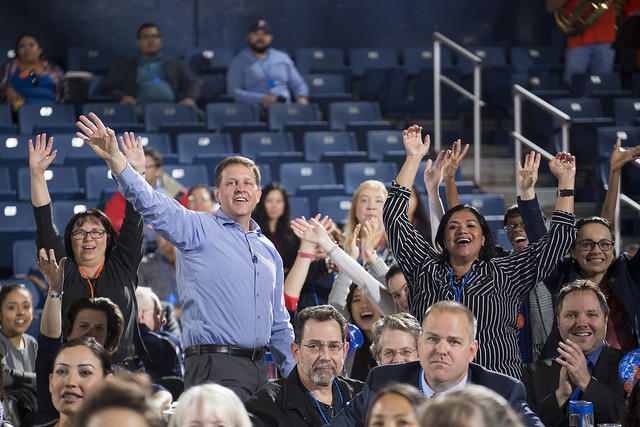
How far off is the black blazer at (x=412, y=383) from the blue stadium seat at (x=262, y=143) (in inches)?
167

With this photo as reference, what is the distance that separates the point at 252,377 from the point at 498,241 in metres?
2.82

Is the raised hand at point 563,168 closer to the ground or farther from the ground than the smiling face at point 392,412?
farther from the ground

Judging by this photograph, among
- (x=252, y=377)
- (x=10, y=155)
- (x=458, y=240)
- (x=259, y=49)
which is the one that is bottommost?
(x=252, y=377)

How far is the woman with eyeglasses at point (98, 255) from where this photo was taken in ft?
11.9

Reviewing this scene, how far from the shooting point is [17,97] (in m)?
7.50

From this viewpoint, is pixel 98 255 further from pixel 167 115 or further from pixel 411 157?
pixel 167 115

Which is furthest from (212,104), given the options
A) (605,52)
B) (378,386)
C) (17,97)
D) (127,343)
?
(378,386)

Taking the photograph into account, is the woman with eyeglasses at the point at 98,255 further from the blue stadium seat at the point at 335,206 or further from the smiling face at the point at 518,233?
the blue stadium seat at the point at 335,206

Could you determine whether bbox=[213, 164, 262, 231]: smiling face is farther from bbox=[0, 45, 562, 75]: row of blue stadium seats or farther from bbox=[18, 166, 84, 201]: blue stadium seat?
bbox=[0, 45, 562, 75]: row of blue stadium seats

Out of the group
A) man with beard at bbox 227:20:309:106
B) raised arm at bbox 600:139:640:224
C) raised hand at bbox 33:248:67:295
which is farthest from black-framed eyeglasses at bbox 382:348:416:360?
man with beard at bbox 227:20:309:106

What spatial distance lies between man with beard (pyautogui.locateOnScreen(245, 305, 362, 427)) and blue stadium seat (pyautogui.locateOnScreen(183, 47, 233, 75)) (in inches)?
229

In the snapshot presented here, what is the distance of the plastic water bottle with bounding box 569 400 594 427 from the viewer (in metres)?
2.96

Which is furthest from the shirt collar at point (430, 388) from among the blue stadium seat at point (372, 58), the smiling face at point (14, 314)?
the blue stadium seat at point (372, 58)

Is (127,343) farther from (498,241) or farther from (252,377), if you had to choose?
(498,241)
